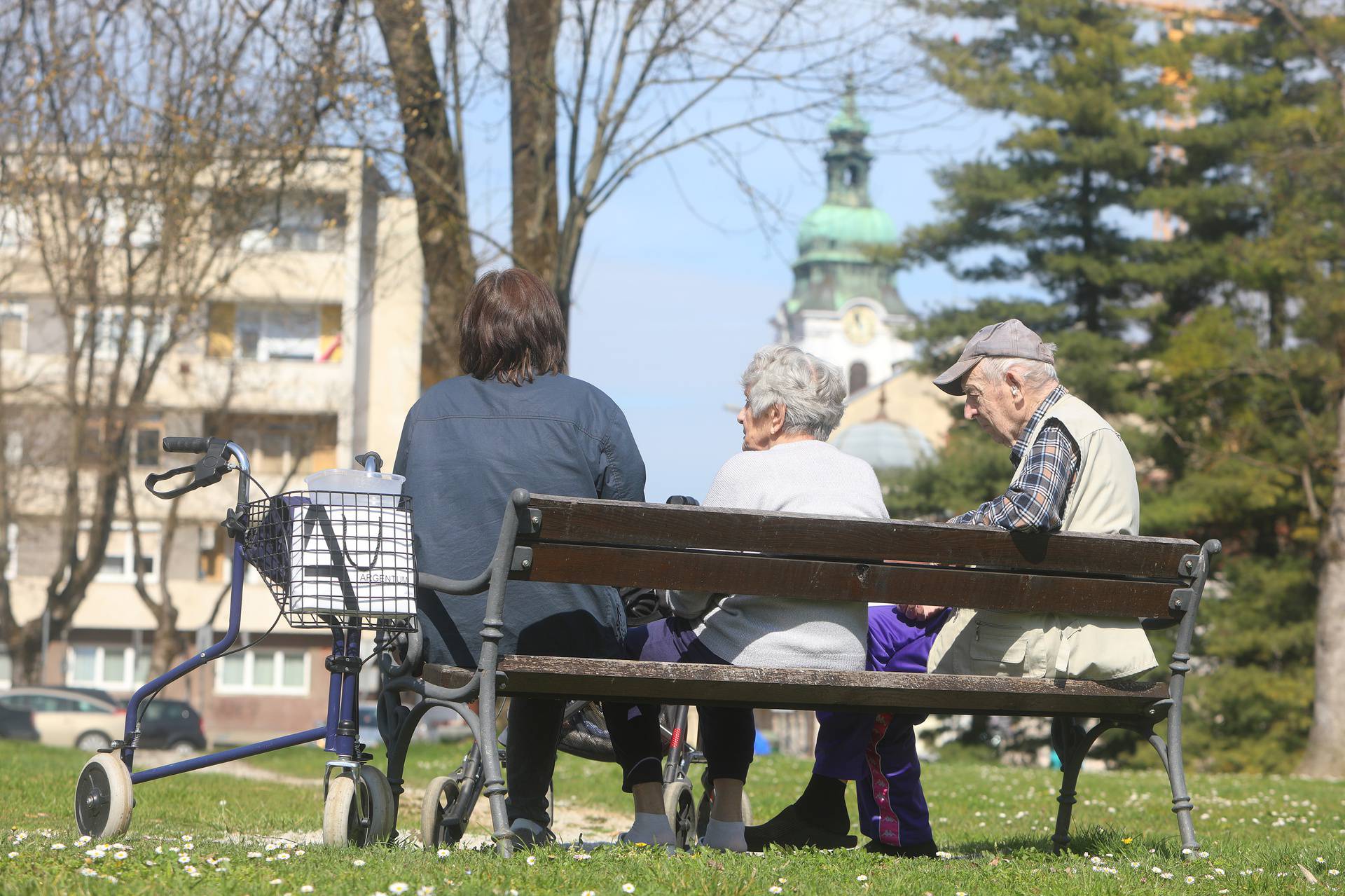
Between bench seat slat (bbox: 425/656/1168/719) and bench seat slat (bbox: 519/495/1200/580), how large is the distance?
1.06 feet

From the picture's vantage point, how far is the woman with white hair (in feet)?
15.4

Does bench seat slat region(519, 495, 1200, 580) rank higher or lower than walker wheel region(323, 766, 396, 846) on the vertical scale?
higher

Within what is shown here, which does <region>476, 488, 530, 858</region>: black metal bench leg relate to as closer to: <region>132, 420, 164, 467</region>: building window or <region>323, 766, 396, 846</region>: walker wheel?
<region>323, 766, 396, 846</region>: walker wheel

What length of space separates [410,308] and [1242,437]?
2757 centimetres

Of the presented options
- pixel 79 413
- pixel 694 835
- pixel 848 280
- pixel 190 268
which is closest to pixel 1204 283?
pixel 190 268

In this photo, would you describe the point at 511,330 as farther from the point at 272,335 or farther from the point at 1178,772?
the point at 272,335

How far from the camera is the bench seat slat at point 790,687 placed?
14.1ft

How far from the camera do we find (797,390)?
4953 millimetres

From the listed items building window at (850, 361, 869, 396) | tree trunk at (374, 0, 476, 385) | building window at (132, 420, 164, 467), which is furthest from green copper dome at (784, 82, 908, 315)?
tree trunk at (374, 0, 476, 385)

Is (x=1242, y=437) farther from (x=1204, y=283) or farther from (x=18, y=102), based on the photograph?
(x=18, y=102)

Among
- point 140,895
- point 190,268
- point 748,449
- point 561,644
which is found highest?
point 190,268

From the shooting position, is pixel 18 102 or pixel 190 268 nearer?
pixel 18 102

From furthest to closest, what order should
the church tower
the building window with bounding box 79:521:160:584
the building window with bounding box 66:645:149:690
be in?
the church tower < the building window with bounding box 79:521:160:584 < the building window with bounding box 66:645:149:690

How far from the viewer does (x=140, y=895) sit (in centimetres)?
355
